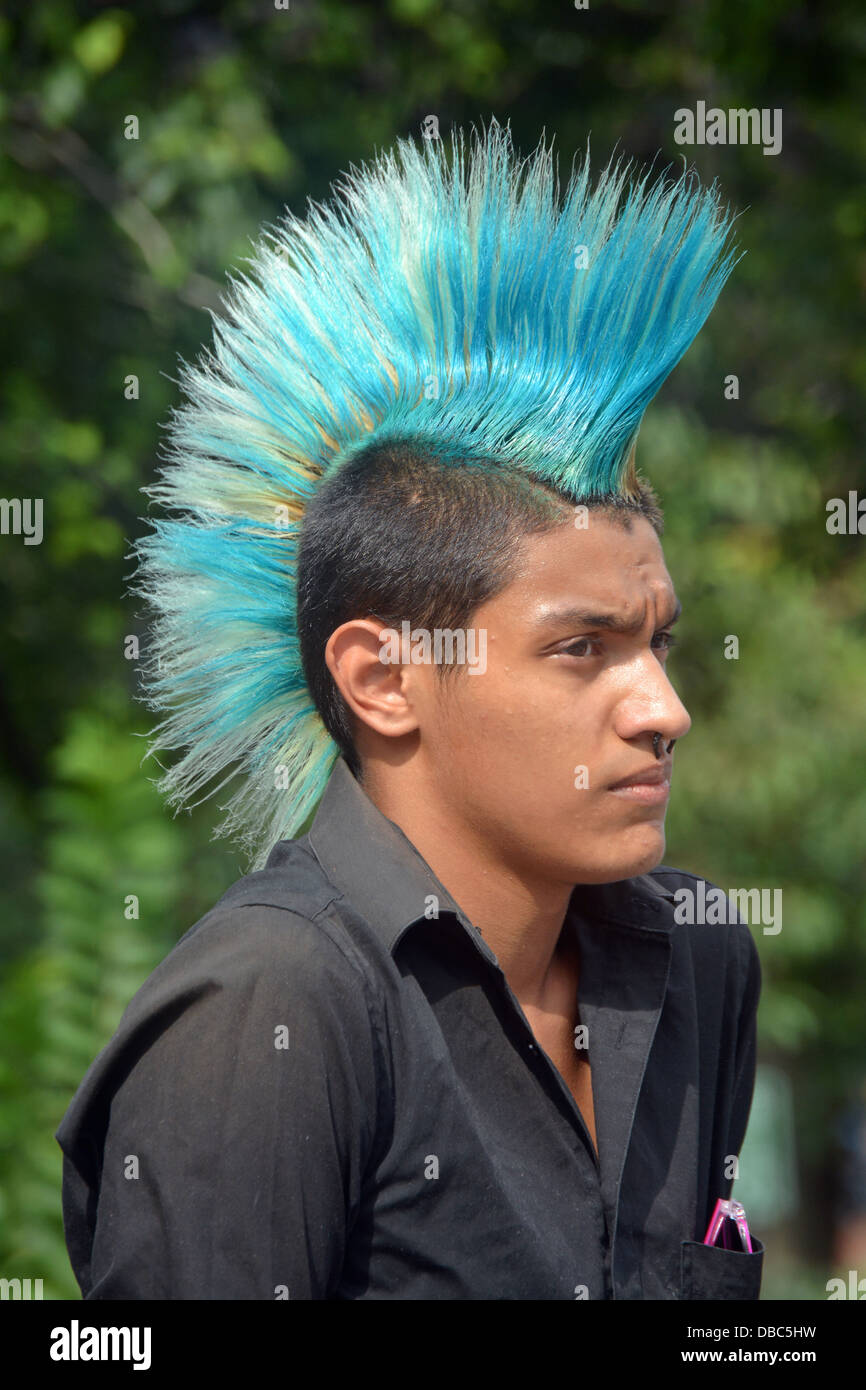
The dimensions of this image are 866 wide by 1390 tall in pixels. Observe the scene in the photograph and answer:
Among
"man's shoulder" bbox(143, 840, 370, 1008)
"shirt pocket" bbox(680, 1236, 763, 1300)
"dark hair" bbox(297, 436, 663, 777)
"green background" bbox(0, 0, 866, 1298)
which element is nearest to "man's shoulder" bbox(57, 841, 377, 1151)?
"man's shoulder" bbox(143, 840, 370, 1008)

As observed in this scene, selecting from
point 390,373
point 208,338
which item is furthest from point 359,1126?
point 208,338

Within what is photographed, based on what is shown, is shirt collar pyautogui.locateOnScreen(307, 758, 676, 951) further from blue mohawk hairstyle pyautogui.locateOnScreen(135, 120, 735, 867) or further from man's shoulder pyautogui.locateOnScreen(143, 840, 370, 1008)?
blue mohawk hairstyle pyautogui.locateOnScreen(135, 120, 735, 867)

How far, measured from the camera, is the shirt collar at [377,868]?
5.82 ft

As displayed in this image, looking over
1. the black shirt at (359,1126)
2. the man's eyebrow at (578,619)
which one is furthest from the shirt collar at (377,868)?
the man's eyebrow at (578,619)

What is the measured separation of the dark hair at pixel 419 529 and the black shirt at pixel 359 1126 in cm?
27

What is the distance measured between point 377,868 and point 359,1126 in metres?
0.34

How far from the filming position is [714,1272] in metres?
1.89

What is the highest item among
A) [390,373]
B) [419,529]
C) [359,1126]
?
[390,373]

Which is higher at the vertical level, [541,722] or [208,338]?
[208,338]

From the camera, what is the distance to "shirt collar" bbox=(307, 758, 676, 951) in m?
1.77

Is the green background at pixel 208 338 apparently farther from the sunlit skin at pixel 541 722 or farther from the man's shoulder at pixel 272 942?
the man's shoulder at pixel 272 942

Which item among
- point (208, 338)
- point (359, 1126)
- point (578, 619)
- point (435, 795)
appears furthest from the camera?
point (208, 338)

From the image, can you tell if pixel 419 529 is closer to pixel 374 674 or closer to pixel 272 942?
pixel 374 674
